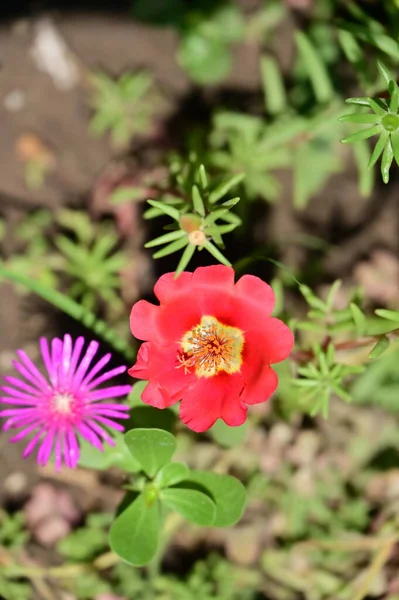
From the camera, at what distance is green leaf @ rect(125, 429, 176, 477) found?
5.14 ft

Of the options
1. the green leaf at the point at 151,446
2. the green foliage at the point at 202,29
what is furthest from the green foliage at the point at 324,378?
the green foliage at the point at 202,29

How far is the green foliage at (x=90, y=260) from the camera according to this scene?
8.63 ft

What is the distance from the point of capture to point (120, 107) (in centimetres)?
285

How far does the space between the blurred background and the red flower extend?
639 millimetres

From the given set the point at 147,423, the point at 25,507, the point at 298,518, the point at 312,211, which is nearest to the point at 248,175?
the point at 312,211

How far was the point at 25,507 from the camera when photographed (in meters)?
2.62

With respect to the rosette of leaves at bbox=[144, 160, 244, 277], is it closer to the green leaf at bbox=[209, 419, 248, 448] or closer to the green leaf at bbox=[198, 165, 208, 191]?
the green leaf at bbox=[198, 165, 208, 191]

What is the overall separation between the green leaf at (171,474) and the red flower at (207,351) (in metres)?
0.25

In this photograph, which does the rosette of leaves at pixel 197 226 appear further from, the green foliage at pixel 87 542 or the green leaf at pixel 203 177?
the green foliage at pixel 87 542

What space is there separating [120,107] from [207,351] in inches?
60.1

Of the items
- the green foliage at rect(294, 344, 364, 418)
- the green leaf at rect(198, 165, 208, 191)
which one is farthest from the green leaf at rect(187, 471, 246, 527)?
the green leaf at rect(198, 165, 208, 191)

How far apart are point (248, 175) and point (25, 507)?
155cm

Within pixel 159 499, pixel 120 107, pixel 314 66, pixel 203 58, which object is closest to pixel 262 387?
pixel 159 499

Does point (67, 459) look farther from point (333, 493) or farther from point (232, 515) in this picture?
point (333, 493)
